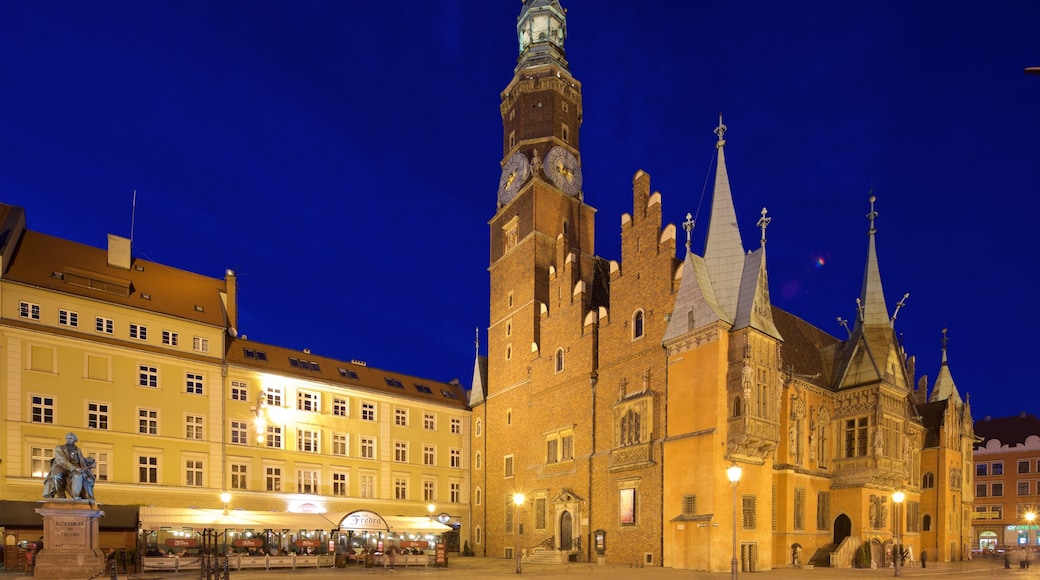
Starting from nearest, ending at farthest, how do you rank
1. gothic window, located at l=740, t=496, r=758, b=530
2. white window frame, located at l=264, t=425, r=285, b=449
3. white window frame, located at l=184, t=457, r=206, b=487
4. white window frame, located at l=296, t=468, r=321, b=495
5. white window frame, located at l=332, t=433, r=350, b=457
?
gothic window, located at l=740, t=496, r=758, b=530, white window frame, located at l=184, t=457, r=206, b=487, white window frame, located at l=264, t=425, r=285, b=449, white window frame, located at l=296, t=468, r=321, b=495, white window frame, located at l=332, t=433, r=350, b=457

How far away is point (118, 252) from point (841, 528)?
1633 inches

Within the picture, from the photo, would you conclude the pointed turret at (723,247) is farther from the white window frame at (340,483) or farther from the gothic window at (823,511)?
the white window frame at (340,483)

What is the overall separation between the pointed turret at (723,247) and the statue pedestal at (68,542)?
25.4 m

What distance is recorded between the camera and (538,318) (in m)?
42.1

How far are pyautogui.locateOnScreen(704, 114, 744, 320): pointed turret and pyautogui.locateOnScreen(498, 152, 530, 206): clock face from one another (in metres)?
15.9

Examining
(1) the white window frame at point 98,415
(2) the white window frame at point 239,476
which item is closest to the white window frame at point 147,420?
(1) the white window frame at point 98,415

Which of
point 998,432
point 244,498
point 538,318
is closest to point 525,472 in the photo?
point 538,318

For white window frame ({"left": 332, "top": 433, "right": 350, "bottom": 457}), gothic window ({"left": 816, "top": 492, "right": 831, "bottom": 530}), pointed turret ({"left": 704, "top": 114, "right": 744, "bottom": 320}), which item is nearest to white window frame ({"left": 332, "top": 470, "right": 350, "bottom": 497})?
white window frame ({"left": 332, "top": 433, "right": 350, "bottom": 457})

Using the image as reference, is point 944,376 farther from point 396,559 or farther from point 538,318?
point 396,559

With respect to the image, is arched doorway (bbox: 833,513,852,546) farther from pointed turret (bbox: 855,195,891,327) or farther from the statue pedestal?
the statue pedestal

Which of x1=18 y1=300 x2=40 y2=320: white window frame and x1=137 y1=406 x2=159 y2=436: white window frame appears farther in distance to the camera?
x1=137 y1=406 x2=159 y2=436: white window frame

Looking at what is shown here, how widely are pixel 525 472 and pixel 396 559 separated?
34.8ft

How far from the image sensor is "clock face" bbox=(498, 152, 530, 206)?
46.1 meters

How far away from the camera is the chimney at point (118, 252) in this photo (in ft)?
125
